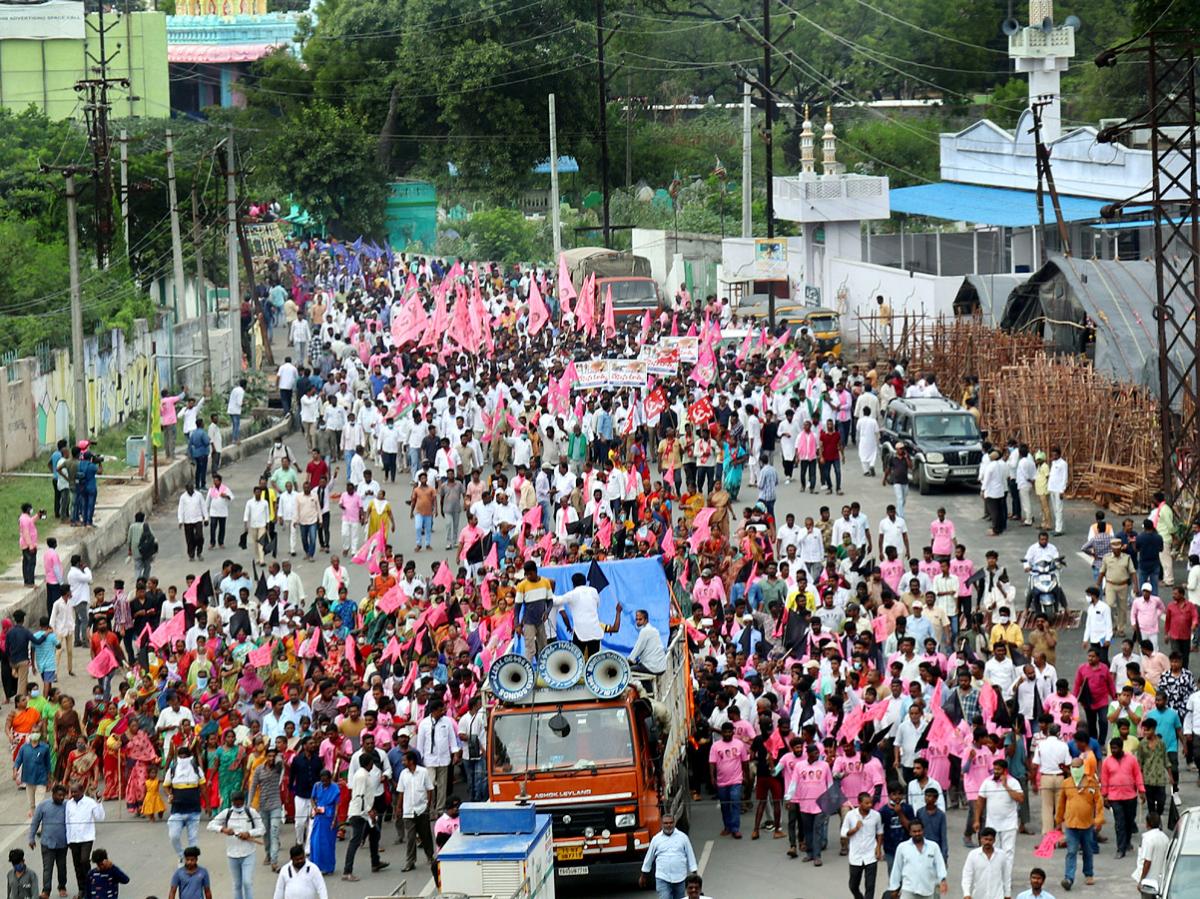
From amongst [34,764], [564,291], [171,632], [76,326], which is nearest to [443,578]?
[171,632]

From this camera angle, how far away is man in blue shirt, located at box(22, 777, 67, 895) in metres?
17.6

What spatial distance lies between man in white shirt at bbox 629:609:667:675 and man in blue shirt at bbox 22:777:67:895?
498cm

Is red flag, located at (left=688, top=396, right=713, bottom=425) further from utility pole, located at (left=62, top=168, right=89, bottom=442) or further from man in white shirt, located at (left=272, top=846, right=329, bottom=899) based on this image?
man in white shirt, located at (left=272, top=846, right=329, bottom=899)

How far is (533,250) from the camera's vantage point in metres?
70.6

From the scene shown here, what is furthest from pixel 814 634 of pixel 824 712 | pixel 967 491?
pixel 967 491

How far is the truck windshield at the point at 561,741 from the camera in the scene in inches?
656

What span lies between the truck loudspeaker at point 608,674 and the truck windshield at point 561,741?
203 mm

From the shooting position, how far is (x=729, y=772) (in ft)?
59.7

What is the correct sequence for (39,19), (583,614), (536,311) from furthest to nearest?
1. (39,19)
2. (536,311)
3. (583,614)

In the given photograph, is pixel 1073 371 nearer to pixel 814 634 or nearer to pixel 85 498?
pixel 814 634

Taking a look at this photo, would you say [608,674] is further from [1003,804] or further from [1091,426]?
[1091,426]

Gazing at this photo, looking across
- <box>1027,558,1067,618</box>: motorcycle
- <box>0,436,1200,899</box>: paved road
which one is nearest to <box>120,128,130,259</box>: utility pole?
<box>0,436,1200,899</box>: paved road

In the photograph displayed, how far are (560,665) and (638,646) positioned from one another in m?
1.27

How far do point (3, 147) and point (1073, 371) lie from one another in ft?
128
